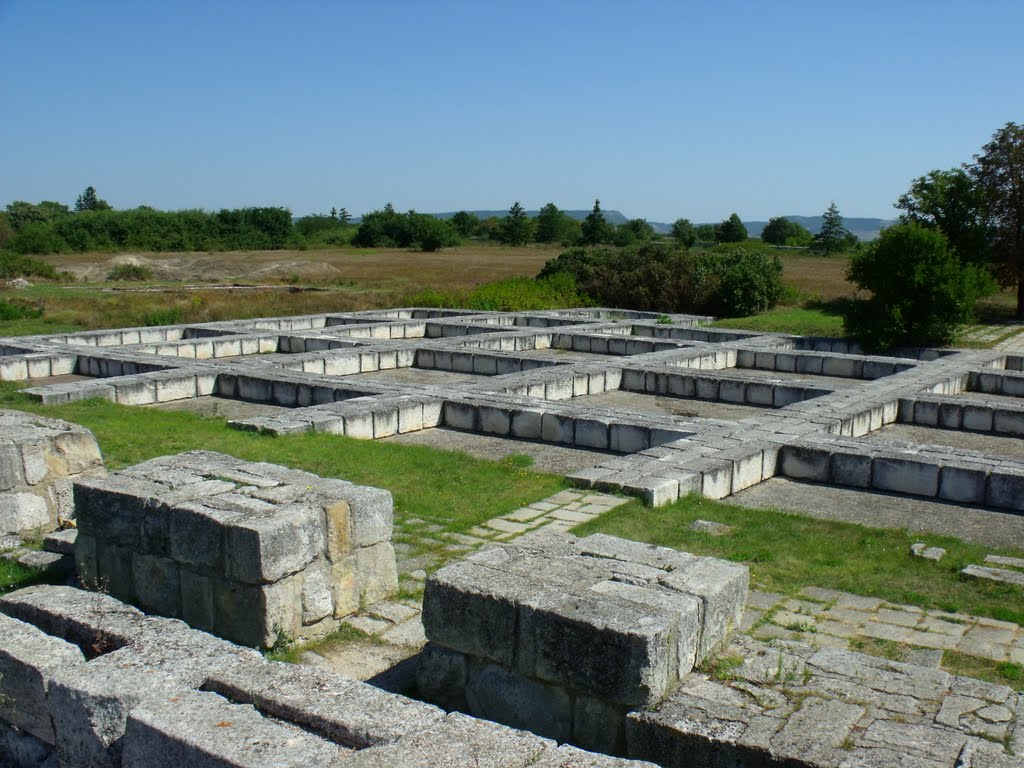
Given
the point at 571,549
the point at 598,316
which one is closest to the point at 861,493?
the point at 571,549

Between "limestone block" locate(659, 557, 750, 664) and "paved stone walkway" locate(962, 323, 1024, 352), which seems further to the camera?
"paved stone walkway" locate(962, 323, 1024, 352)

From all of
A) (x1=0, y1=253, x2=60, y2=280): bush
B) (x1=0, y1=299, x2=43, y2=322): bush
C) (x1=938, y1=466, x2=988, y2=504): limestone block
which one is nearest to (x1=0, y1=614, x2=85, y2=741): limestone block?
(x1=938, y1=466, x2=988, y2=504): limestone block

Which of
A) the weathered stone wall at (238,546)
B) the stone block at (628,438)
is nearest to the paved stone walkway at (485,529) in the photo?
the weathered stone wall at (238,546)

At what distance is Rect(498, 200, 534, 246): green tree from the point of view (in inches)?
3118

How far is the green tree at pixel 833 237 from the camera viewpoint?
66.9 meters

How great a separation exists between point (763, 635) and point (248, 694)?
3054mm

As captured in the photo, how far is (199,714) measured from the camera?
364 centimetres

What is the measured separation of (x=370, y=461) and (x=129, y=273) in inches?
1397

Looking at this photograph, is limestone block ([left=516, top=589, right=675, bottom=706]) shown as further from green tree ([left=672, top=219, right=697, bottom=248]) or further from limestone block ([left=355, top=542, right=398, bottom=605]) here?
green tree ([left=672, top=219, right=697, bottom=248])

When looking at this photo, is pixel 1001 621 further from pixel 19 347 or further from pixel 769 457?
pixel 19 347

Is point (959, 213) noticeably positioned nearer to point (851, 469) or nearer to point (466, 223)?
point (851, 469)

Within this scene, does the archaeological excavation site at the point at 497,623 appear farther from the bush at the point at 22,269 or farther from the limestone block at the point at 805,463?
the bush at the point at 22,269

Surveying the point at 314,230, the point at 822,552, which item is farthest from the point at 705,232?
the point at 822,552

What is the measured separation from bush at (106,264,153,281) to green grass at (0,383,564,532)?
31.1 metres
